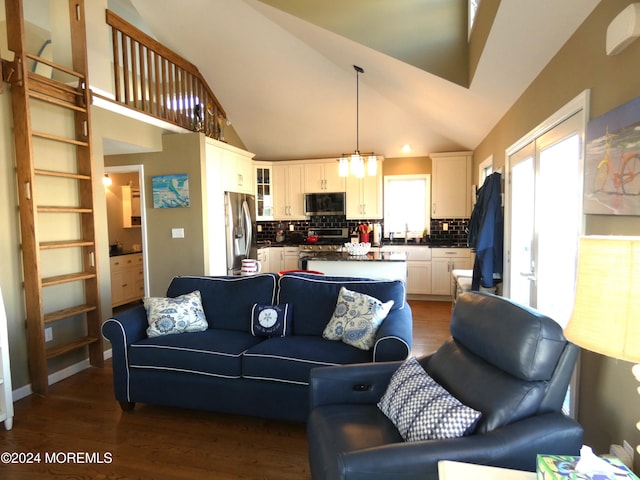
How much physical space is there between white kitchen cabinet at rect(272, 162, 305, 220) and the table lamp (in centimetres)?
599

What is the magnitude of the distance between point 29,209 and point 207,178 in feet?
7.24

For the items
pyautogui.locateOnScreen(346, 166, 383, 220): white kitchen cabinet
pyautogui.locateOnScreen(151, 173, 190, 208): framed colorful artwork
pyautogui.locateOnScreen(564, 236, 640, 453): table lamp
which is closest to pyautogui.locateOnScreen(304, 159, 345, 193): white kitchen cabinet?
pyautogui.locateOnScreen(346, 166, 383, 220): white kitchen cabinet

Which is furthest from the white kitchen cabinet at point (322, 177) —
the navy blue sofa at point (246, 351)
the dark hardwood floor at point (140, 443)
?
Answer: the dark hardwood floor at point (140, 443)

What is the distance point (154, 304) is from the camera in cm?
297

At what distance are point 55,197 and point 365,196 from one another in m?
4.45

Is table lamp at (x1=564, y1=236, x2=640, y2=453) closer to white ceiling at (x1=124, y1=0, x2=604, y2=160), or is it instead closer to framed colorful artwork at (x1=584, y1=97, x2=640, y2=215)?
framed colorful artwork at (x1=584, y1=97, x2=640, y2=215)

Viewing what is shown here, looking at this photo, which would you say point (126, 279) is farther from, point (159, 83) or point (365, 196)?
point (365, 196)

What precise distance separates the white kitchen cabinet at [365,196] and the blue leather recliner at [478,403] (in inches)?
180

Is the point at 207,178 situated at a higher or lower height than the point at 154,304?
higher

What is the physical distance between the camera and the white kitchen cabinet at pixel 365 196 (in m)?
6.44

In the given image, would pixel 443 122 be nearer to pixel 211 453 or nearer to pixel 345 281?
pixel 345 281

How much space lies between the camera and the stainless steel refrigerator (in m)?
5.46

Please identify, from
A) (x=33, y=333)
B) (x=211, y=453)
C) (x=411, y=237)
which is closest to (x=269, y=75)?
Result: (x=411, y=237)

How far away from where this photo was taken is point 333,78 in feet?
17.0
